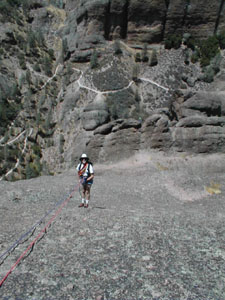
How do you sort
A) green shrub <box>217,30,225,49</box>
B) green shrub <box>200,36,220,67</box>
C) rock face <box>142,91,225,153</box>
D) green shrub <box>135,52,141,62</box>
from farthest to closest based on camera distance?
green shrub <box>135,52,141,62</box>, green shrub <box>217,30,225,49</box>, green shrub <box>200,36,220,67</box>, rock face <box>142,91,225,153</box>

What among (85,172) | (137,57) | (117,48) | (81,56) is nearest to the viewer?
(85,172)

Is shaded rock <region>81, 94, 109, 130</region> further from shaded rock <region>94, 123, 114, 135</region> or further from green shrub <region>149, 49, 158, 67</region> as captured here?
green shrub <region>149, 49, 158, 67</region>

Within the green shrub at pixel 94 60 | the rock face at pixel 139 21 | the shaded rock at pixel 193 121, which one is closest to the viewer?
the shaded rock at pixel 193 121

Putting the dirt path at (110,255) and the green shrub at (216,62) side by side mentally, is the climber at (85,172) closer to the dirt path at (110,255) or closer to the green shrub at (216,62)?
the dirt path at (110,255)

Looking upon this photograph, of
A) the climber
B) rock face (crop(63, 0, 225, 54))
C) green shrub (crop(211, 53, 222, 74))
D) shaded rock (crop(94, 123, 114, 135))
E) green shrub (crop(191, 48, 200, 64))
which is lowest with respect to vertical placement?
the climber

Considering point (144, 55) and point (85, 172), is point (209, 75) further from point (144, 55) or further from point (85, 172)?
point (85, 172)

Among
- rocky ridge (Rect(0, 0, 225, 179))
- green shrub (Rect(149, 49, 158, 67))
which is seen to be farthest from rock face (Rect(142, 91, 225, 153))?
green shrub (Rect(149, 49, 158, 67))

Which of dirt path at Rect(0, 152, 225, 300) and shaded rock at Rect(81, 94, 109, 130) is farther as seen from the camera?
shaded rock at Rect(81, 94, 109, 130)

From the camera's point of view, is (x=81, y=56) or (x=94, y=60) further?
(x=81, y=56)

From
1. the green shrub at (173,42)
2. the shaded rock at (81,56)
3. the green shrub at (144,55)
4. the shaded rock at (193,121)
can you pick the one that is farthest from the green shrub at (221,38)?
the shaded rock at (193,121)

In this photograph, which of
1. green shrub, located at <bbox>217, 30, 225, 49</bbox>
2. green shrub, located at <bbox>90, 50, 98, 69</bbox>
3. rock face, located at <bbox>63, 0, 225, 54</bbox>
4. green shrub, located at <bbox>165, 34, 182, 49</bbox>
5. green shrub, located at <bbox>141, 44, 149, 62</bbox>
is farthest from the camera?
green shrub, located at <bbox>165, 34, 182, 49</bbox>

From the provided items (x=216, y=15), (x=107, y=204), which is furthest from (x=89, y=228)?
(x=216, y=15)

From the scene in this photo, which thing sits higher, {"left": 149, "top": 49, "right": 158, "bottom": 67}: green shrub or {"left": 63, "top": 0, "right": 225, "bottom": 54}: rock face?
{"left": 63, "top": 0, "right": 225, "bottom": 54}: rock face

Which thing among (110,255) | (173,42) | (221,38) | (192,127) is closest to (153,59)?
(173,42)
